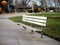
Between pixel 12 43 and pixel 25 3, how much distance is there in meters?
76.4

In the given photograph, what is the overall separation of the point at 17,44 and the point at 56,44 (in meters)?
1.53

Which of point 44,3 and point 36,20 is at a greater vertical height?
point 36,20

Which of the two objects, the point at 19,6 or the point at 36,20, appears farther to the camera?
the point at 19,6

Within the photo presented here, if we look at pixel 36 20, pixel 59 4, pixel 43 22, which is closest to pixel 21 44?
pixel 43 22

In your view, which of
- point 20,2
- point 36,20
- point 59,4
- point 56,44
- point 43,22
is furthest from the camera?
point 20,2

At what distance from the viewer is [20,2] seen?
284 feet

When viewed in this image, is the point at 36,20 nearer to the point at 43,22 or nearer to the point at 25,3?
the point at 43,22

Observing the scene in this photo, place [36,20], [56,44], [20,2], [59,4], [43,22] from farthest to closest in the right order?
[20,2] → [59,4] → [36,20] → [43,22] → [56,44]

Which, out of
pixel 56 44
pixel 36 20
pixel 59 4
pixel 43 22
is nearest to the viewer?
pixel 56 44

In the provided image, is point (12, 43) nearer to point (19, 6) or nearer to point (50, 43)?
point (50, 43)

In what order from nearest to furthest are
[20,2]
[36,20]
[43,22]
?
[43,22]
[36,20]
[20,2]

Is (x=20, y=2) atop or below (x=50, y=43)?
below

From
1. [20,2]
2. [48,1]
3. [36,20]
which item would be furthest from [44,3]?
[36,20]

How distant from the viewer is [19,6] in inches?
3241
